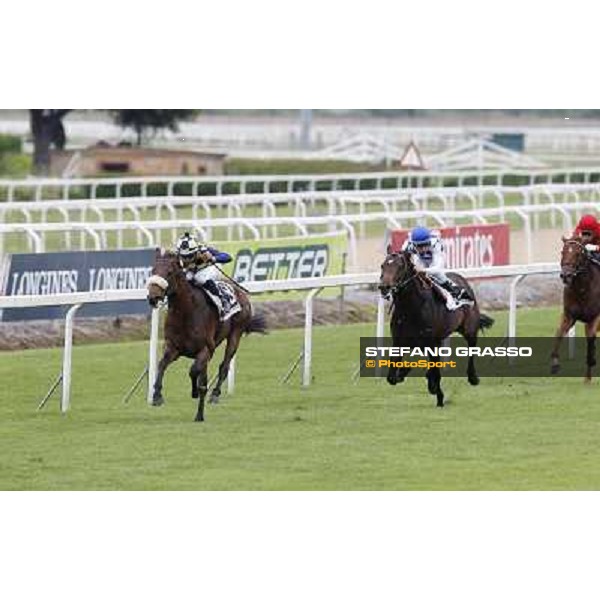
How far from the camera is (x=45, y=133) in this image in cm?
4438

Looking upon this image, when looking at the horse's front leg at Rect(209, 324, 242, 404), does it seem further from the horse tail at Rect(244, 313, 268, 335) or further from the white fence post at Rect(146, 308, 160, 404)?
the white fence post at Rect(146, 308, 160, 404)

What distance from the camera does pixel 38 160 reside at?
43.2 meters

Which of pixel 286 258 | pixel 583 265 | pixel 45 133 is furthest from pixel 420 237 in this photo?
pixel 45 133

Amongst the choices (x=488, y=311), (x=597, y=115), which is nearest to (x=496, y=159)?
(x=597, y=115)

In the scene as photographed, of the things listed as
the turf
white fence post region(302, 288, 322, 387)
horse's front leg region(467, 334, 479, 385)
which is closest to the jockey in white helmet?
the turf

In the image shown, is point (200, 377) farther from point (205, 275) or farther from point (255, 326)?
point (255, 326)

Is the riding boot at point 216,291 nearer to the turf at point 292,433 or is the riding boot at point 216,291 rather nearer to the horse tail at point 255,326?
the horse tail at point 255,326

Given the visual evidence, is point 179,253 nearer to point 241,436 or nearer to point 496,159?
point 241,436

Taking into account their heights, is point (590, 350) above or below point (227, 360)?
above

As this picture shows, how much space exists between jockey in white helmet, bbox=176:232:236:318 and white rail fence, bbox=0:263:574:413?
1.09ft

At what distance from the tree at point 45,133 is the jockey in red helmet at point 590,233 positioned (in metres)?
28.0

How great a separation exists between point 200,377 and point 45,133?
3227 cm

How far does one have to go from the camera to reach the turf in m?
10.5

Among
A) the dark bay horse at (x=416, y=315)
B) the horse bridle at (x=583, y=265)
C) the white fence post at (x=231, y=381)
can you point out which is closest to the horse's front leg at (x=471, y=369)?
the dark bay horse at (x=416, y=315)
